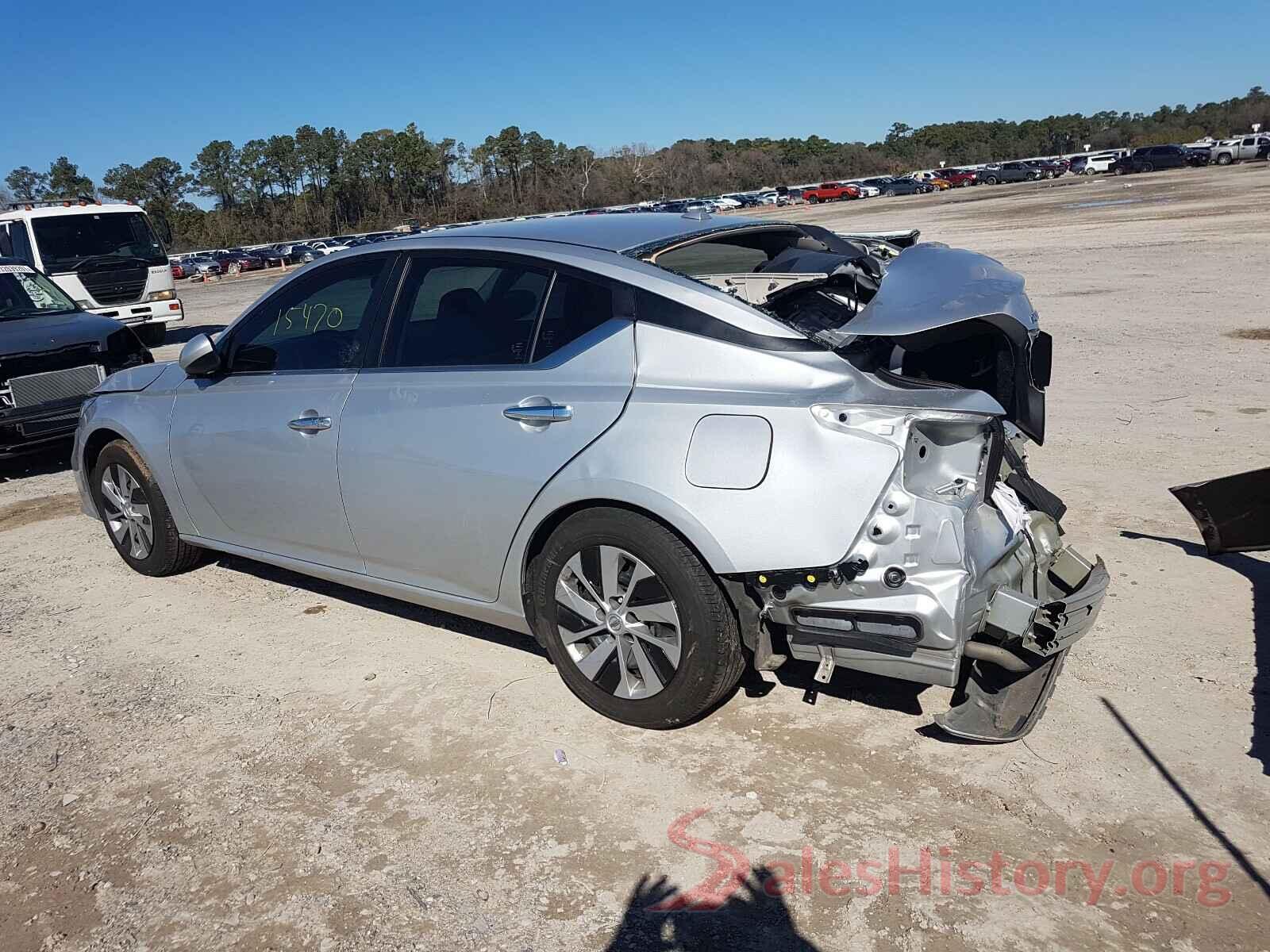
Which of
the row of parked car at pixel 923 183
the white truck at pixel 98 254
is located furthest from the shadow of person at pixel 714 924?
the row of parked car at pixel 923 183

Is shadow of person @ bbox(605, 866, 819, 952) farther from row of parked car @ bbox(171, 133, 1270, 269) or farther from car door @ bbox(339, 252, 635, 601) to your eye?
row of parked car @ bbox(171, 133, 1270, 269)

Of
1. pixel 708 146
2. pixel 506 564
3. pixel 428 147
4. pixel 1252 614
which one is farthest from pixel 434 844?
pixel 708 146

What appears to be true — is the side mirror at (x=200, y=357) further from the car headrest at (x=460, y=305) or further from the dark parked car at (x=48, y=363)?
the dark parked car at (x=48, y=363)

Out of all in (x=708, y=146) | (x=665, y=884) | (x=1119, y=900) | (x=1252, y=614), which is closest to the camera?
(x=1119, y=900)

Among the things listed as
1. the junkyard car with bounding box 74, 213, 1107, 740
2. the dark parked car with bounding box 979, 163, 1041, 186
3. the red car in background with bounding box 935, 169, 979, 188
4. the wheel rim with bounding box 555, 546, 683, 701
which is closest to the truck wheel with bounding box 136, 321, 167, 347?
the junkyard car with bounding box 74, 213, 1107, 740

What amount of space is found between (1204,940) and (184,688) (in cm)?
381

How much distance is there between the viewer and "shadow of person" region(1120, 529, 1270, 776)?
3.37 metres

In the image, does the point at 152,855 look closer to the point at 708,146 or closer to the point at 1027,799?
the point at 1027,799

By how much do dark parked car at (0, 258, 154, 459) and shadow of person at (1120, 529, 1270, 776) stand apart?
7515 millimetres

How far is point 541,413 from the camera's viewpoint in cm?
360

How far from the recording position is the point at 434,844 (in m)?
3.12

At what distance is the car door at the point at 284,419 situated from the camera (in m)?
4.29

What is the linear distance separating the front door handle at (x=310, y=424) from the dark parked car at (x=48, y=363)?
176 inches

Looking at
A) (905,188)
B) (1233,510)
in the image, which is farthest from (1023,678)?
(905,188)
